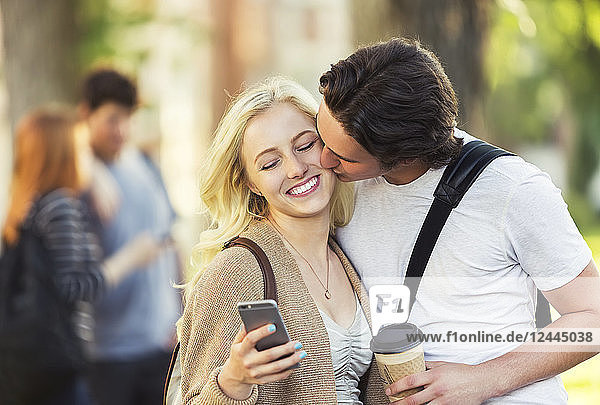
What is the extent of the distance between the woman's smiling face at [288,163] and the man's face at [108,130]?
2919mm

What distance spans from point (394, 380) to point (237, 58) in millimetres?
15391

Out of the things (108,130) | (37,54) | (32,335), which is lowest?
(32,335)

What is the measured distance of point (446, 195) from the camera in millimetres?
2381

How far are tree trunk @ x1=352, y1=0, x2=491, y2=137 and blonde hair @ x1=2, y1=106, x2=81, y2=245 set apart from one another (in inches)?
67.9

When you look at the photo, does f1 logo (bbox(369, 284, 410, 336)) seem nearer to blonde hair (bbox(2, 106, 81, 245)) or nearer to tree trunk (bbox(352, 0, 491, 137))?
tree trunk (bbox(352, 0, 491, 137))

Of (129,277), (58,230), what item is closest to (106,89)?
(129,277)

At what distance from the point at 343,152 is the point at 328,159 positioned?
10 centimetres

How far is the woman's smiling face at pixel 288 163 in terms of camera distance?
254 cm

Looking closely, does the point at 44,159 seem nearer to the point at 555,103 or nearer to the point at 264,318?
the point at 264,318

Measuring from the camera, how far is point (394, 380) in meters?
2.29

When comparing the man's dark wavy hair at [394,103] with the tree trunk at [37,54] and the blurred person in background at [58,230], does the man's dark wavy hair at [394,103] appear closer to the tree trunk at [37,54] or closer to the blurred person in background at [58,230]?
the blurred person in background at [58,230]

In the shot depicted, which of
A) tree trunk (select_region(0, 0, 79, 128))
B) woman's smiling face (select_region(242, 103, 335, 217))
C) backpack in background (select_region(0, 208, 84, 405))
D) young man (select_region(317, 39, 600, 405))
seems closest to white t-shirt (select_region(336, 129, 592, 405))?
young man (select_region(317, 39, 600, 405))

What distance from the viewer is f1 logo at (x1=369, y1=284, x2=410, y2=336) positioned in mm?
2445

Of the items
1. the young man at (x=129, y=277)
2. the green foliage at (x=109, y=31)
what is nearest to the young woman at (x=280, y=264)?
the young man at (x=129, y=277)
